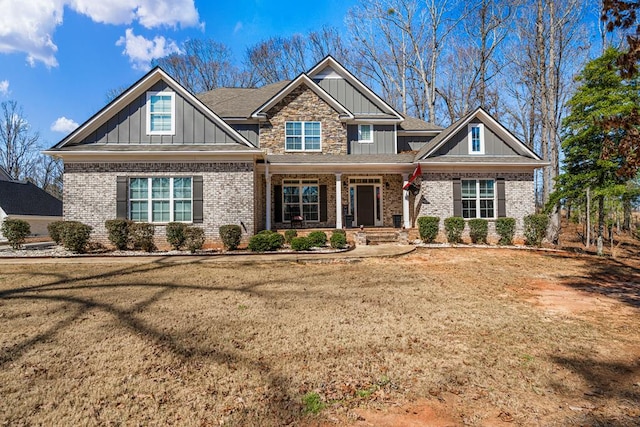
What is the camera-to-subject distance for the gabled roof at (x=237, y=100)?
16281 millimetres

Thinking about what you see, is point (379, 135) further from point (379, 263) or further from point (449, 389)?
point (449, 389)

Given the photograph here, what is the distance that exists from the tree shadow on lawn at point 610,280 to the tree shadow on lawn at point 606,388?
3.49 m

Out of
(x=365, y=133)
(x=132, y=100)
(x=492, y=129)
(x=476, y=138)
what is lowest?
(x=476, y=138)

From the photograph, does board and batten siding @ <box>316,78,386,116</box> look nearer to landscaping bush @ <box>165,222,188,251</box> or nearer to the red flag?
the red flag

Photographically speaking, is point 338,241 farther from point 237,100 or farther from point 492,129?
point 237,100

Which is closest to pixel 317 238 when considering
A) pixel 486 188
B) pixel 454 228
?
pixel 454 228

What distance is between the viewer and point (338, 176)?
1441cm

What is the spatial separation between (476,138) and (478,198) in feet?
8.85

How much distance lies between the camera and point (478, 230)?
13328mm

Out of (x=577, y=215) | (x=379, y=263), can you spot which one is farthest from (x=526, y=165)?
(x=577, y=215)

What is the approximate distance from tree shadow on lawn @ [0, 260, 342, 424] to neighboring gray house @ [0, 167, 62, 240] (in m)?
18.0

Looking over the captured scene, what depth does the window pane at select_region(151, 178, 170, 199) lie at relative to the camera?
12.3 metres

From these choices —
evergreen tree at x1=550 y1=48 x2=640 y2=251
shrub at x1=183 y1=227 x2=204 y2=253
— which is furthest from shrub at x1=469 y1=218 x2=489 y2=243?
shrub at x1=183 y1=227 x2=204 y2=253

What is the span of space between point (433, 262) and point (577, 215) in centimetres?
1867
